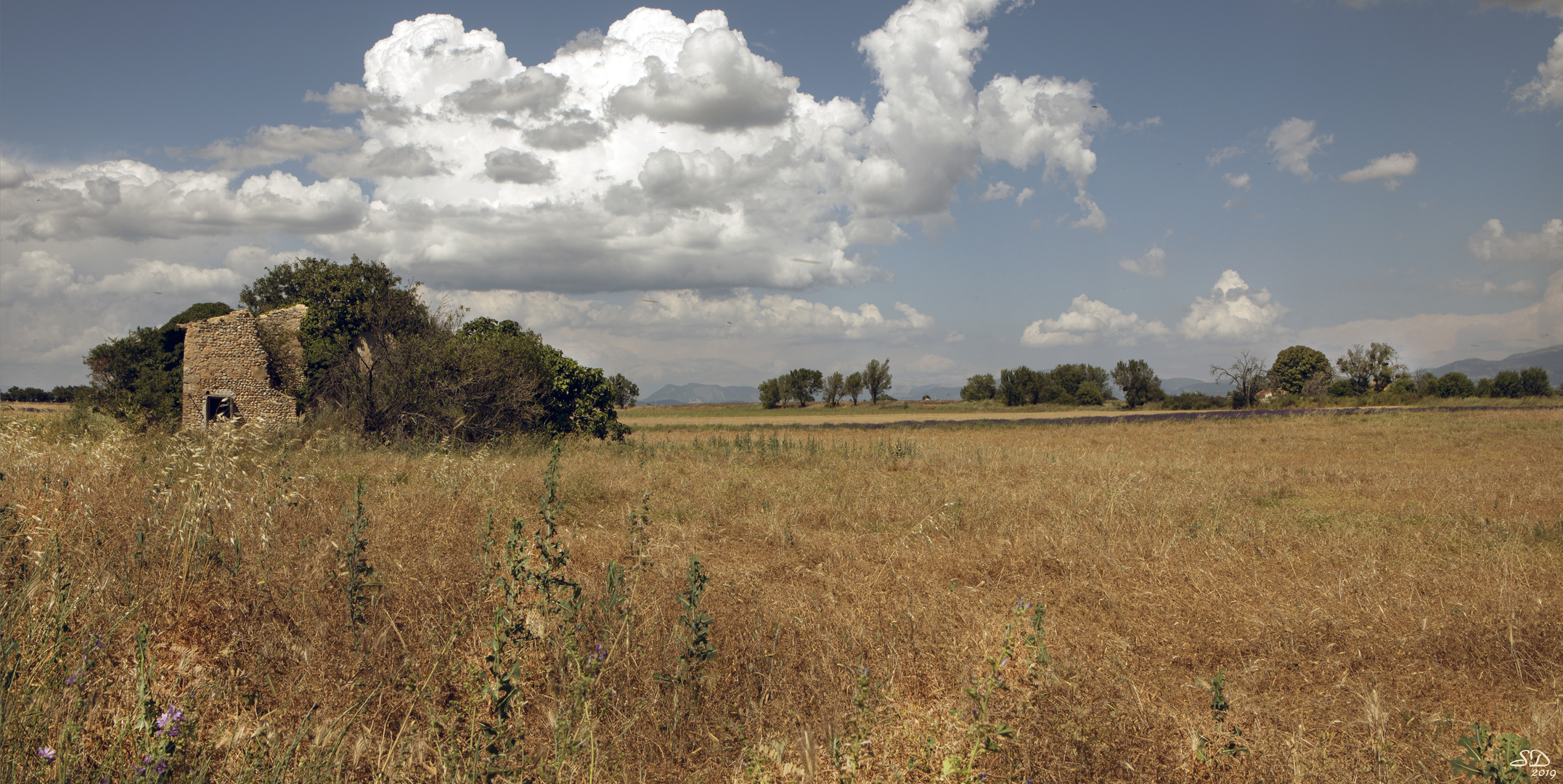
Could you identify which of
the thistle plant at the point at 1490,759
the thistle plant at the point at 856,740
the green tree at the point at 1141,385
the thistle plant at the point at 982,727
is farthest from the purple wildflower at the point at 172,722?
the green tree at the point at 1141,385

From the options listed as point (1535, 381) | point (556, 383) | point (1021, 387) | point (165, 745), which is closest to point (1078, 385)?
point (1021, 387)

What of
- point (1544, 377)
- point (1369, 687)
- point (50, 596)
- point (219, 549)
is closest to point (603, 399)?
point (219, 549)

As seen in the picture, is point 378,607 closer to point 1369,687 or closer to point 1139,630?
point 1139,630

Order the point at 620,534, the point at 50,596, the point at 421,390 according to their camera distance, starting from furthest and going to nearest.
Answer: the point at 421,390 < the point at 620,534 < the point at 50,596

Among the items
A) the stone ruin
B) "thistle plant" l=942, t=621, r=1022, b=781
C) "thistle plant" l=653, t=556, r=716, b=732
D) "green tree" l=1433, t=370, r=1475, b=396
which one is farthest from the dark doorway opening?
"green tree" l=1433, t=370, r=1475, b=396

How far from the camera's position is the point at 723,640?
4.22m

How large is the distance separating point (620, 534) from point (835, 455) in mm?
8779

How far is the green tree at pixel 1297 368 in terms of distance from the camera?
258 ft

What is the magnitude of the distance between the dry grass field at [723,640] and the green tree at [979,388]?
90446 mm

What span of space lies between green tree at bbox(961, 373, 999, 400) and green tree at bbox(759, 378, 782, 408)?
89.7 feet

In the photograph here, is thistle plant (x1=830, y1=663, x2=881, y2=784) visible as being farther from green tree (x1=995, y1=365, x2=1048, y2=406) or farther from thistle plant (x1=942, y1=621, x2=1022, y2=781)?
green tree (x1=995, y1=365, x2=1048, y2=406)

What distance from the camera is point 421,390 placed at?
1666cm

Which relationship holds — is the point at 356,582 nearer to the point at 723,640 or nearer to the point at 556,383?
the point at 723,640

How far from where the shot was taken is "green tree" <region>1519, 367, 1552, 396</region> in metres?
64.7
